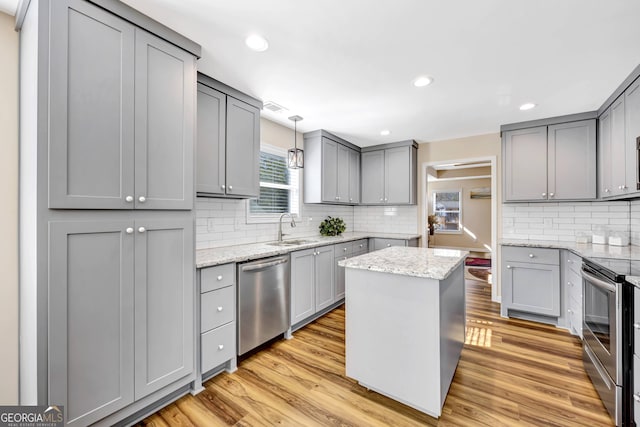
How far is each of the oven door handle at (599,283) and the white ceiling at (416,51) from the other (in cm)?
163

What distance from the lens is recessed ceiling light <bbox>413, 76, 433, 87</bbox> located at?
8.09ft

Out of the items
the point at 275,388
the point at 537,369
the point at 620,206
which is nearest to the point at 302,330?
the point at 275,388

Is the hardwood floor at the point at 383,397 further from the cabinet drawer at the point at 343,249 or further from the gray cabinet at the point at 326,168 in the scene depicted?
the gray cabinet at the point at 326,168

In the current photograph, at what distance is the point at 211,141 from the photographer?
2.44 metres

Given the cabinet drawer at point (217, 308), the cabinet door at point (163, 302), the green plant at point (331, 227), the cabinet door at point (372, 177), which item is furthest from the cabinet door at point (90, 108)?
the cabinet door at point (372, 177)

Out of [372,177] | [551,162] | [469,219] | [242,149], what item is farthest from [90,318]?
[469,219]

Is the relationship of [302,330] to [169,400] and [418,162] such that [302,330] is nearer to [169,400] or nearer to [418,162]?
[169,400]

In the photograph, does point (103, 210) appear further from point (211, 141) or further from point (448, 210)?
point (448, 210)

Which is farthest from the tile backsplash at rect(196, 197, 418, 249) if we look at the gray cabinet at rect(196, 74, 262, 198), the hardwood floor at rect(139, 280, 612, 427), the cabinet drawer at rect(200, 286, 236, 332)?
the hardwood floor at rect(139, 280, 612, 427)

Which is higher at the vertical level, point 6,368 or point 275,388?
point 6,368

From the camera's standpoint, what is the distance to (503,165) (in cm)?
376

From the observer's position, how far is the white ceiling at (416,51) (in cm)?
165

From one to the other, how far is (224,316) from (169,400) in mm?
618

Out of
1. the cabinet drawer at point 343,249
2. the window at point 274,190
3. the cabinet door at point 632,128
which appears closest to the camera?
the cabinet door at point 632,128
